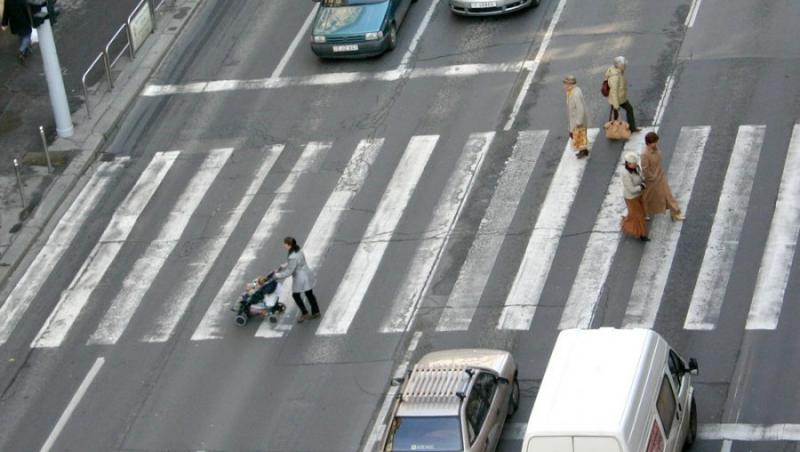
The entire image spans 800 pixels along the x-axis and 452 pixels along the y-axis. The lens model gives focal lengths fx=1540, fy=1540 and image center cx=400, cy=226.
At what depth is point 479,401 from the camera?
2120 centimetres

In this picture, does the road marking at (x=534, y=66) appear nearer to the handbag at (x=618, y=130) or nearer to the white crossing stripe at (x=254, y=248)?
the handbag at (x=618, y=130)

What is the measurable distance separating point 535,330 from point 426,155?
602cm

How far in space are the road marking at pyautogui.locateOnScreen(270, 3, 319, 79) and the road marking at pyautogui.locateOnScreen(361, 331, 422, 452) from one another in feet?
33.5

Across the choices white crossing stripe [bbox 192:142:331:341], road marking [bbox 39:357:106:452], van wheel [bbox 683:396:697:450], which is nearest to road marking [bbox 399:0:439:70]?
white crossing stripe [bbox 192:142:331:341]

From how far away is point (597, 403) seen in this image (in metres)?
19.3

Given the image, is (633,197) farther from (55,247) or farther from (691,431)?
(55,247)

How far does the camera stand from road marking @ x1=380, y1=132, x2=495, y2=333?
25.1 metres

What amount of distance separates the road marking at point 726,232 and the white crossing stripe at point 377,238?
18.1ft

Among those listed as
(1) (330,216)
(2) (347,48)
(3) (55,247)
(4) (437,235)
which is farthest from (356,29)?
(3) (55,247)

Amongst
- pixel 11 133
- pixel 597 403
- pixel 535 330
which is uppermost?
pixel 597 403

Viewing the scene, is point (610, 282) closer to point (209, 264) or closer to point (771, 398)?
point (771, 398)

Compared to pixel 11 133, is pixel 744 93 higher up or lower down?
higher up

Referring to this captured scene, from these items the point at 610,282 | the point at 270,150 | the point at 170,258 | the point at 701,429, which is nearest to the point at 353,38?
the point at 270,150

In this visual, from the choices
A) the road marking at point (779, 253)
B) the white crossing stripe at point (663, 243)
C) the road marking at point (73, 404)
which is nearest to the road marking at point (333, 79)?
the white crossing stripe at point (663, 243)
